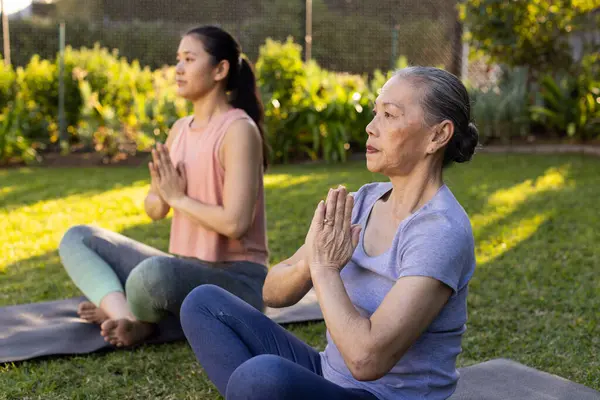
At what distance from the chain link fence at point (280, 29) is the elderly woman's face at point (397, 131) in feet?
26.4

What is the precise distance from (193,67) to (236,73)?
0.22 meters

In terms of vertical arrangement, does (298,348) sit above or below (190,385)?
above

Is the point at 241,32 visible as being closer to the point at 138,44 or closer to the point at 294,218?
the point at 138,44

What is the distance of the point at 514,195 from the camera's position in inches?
238

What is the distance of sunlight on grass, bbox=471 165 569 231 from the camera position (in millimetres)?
5242

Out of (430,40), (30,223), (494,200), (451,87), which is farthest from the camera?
(430,40)

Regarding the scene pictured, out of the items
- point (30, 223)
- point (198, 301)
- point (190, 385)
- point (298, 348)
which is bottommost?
point (30, 223)

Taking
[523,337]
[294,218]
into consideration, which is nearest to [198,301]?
[523,337]

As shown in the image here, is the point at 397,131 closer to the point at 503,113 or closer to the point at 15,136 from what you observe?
the point at 15,136

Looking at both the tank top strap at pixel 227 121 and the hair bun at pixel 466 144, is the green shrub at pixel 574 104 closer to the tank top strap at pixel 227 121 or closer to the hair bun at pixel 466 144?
the tank top strap at pixel 227 121

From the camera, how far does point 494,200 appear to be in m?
5.87

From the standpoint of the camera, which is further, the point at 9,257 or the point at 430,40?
the point at 430,40

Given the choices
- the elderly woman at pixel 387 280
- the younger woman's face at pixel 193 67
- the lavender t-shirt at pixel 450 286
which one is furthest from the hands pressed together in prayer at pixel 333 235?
the younger woman's face at pixel 193 67

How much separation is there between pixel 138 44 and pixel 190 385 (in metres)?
9.28
